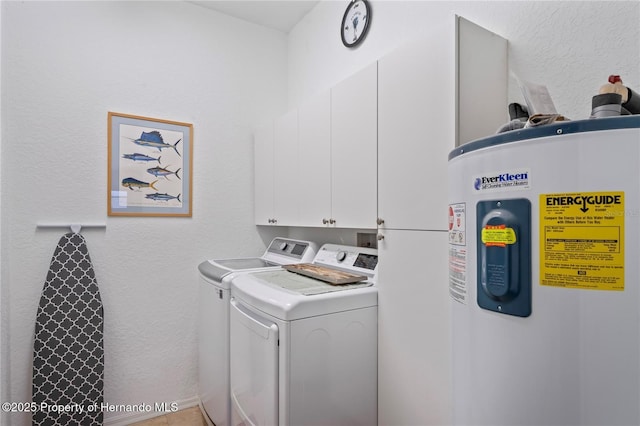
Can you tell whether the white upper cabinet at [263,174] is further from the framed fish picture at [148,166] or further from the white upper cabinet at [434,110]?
the white upper cabinet at [434,110]

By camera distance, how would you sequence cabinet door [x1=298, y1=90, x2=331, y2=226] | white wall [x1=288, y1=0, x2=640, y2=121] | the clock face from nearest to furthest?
white wall [x1=288, y1=0, x2=640, y2=121] → cabinet door [x1=298, y1=90, x2=331, y2=226] → the clock face

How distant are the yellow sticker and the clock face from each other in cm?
179

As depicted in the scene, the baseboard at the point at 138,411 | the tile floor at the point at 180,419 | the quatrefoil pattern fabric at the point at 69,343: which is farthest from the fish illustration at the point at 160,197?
the tile floor at the point at 180,419

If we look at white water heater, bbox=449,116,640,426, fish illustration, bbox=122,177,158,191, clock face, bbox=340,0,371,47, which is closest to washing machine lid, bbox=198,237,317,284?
fish illustration, bbox=122,177,158,191

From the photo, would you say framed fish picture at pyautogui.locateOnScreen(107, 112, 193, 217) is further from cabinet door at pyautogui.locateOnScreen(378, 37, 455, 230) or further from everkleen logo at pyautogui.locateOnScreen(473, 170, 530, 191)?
everkleen logo at pyautogui.locateOnScreen(473, 170, 530, 191)

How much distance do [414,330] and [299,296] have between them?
0.49 meters

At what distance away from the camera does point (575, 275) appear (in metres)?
0.63

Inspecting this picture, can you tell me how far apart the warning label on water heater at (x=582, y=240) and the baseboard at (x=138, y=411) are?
2611 mm

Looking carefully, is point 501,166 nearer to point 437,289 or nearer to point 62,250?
point 437,289

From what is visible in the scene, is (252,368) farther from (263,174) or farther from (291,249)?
(263,174)

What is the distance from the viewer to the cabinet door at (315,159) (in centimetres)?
195

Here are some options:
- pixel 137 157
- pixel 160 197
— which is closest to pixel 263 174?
pixel 160 197

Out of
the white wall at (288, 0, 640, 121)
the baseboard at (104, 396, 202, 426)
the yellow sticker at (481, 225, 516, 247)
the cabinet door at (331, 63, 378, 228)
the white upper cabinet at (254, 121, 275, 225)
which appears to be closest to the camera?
the yellow sticker at (481, 225, 516, 247)

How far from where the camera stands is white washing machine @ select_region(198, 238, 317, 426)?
1899 mm
